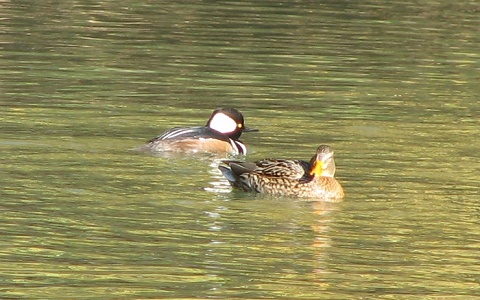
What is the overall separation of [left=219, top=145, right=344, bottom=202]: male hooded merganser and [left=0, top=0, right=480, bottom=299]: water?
0.62 feet

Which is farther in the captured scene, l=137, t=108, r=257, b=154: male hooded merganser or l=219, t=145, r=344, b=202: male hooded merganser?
l=137, t=108, r=257, b=154: male hooded merganser

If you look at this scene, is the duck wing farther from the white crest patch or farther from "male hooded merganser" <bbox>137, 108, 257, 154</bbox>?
the white crest patch

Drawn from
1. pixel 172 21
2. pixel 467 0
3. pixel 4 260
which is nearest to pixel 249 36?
pixel 172 21

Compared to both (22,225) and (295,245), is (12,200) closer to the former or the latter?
(22,225)

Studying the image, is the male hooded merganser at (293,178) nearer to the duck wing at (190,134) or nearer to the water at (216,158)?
the water at (216,158)

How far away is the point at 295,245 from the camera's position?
10844 mm

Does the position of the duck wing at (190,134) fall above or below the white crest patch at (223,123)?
below

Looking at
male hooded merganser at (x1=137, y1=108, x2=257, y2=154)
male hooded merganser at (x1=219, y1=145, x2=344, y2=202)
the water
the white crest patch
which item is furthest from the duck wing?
male hooded merganser at (x1=219, y1=145, x2=344, y2=202)

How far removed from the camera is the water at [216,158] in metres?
9.88

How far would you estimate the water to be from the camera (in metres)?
9.88

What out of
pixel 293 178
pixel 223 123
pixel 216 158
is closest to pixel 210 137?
pixel 216 158

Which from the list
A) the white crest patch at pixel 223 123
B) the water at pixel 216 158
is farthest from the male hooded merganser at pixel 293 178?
the white crest patch at pixel 223 123

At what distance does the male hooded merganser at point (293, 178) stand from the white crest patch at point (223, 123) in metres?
2.25

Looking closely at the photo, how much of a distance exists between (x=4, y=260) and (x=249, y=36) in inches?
583
